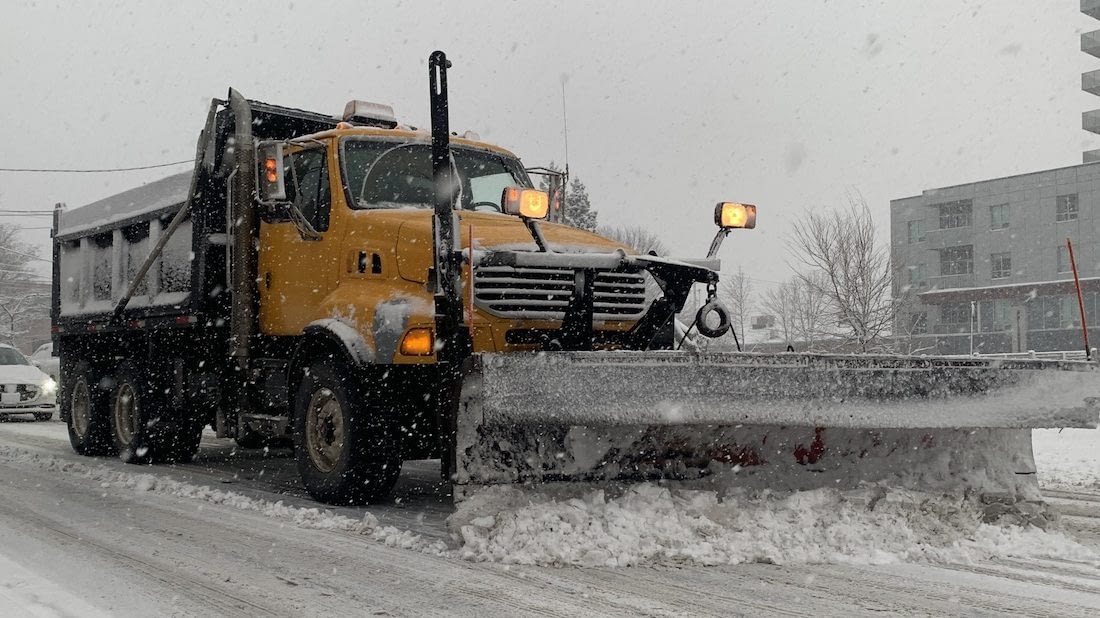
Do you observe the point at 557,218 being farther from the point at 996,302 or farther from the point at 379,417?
the point at 996,302

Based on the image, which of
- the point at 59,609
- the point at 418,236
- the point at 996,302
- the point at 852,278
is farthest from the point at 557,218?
the point at 996,302

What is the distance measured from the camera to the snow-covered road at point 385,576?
4.03 metres

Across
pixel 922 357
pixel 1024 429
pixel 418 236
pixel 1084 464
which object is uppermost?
pixel 418 236

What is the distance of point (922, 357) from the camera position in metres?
5.13

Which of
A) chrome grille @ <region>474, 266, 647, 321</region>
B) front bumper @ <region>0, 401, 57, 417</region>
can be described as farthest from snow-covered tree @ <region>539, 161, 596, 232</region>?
chrome grille @ <region>474, 266, 647, 321</region>

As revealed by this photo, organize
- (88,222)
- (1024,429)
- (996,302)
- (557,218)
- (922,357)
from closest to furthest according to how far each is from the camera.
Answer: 1. (922,357)
2. (1024,429)
3. (557,218)
4. (88,222)
5. (996,302)

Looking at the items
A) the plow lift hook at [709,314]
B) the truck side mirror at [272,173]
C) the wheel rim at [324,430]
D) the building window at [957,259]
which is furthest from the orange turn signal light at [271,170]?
the building window at [957,259]

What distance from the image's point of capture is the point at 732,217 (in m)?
6.05

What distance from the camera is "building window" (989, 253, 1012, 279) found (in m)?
51.2

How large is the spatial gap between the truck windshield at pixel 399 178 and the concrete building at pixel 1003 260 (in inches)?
1549

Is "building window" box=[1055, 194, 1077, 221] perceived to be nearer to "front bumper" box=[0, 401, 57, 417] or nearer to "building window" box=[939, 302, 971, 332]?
"building window" box=[939, 302, 971, 332]

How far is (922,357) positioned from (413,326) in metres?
2.71

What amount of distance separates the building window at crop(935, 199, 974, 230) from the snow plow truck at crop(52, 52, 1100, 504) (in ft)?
164

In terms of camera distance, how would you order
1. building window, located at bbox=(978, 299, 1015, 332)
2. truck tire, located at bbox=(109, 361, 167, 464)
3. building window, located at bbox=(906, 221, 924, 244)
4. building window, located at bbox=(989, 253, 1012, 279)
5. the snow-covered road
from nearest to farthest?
the snow-covered road, truck tire, located at bbox=(109, 361, 167, 464), building window, located at bbox=(978, 299, 1015, 332), building window, located at bbox=(989, 253, 1012, 279), building window, located at bbox=(906, 221, 924, 244)
